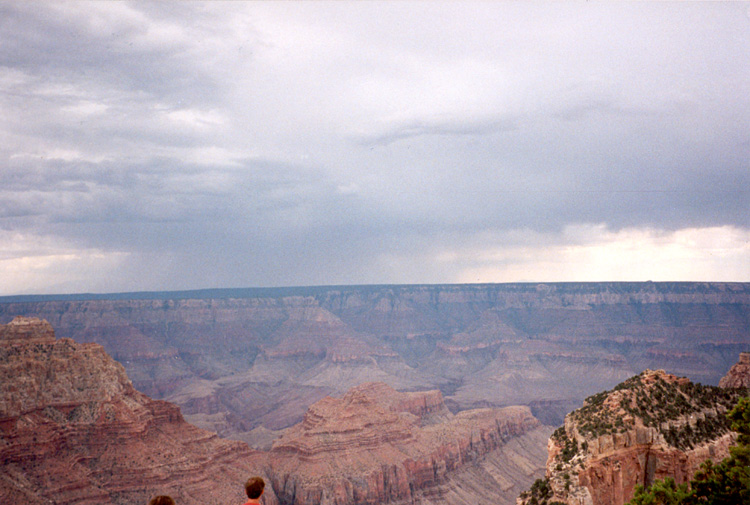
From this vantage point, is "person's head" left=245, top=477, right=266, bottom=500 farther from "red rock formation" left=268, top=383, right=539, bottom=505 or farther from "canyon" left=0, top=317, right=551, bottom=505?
"red rock formation" left=268, top=383, right=539, bottom=505

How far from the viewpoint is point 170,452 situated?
7562cm

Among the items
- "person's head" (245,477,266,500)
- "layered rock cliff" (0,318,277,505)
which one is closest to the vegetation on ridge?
"person's head" (245,477,266,500)

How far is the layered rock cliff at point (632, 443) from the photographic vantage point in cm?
2816

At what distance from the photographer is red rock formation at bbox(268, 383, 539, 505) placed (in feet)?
263

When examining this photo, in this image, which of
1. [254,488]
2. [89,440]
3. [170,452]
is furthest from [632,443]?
[89,440]

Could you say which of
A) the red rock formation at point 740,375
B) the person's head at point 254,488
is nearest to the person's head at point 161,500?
the person's head at point 254,488

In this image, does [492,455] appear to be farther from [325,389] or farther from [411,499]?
[325,389]

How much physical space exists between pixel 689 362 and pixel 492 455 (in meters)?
111

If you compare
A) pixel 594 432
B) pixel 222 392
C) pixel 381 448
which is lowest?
pixel 222 392

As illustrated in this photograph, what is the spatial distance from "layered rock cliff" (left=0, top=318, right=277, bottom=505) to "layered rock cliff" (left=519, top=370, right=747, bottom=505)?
53883 millimetres

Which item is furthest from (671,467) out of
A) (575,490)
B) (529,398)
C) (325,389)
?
(325,389)

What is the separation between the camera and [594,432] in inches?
1176

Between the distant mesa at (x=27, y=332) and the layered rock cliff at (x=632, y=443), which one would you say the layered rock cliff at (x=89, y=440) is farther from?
the layered rock cliff at (x=632, y=443)

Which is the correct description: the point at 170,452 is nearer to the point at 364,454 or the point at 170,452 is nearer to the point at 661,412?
the point at 364,454
